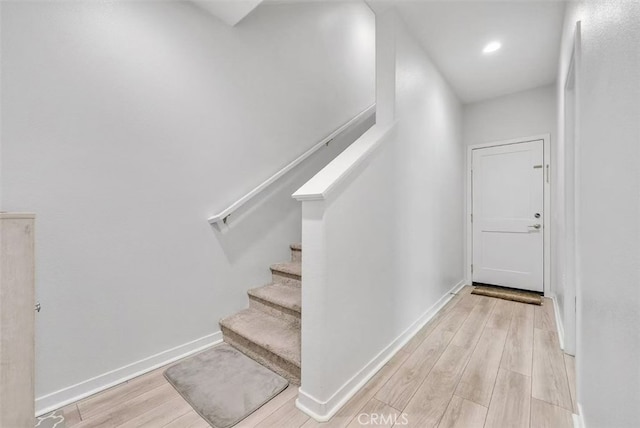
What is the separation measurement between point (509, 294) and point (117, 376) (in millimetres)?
3844

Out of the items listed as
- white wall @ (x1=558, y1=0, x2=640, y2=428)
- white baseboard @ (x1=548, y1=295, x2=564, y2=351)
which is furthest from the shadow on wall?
white baseboard @ (x1=548, y1=295, x2=564, y2=351)

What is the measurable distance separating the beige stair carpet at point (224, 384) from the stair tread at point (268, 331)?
0.49 ft

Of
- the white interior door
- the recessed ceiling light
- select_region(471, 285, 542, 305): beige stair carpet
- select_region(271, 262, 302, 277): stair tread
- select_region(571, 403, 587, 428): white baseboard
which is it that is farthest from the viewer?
the white interior door

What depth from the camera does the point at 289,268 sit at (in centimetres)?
226

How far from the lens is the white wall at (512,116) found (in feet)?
10.6

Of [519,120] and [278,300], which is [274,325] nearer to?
[278,300]

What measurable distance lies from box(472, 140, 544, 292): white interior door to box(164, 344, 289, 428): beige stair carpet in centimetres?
324

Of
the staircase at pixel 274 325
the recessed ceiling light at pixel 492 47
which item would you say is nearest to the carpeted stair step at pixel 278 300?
the staircase at pixel 274 325

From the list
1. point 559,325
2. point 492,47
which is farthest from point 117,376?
point 492,47

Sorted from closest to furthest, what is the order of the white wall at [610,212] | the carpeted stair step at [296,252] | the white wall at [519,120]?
the white wall at [610,212], the carpeted stair step at [296,252], the white wall at [519,120]

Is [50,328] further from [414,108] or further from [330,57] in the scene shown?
[330,57]

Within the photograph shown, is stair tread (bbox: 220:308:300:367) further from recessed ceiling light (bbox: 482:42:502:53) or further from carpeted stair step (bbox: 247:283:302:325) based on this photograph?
recessed ceiling light (bbox: 482:42:502:53)

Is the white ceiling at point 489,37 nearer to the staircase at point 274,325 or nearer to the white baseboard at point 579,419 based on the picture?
the staircase at point 274,325
